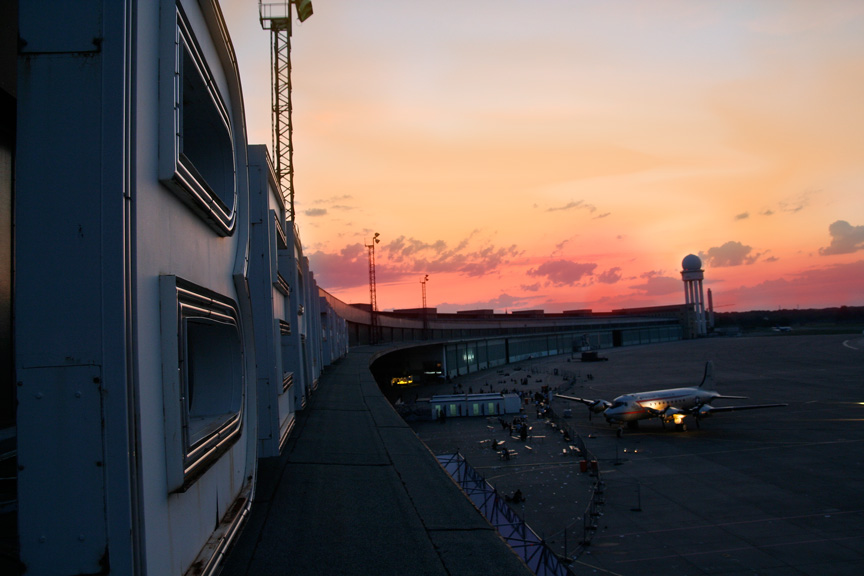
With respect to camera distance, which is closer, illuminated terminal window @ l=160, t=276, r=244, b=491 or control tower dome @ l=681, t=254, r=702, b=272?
illuminated terminal window @ l=160, t=276, r=244, b=491

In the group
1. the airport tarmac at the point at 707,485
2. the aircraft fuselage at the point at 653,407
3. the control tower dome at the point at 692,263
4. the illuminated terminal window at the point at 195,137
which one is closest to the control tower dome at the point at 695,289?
the control tower dome at the point at 692,263

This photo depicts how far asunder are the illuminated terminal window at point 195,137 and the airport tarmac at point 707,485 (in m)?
16.2

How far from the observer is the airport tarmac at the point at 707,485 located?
699 inches

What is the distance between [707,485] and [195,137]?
1055 inches

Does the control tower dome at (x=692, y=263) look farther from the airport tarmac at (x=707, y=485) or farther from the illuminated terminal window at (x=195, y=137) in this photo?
the illuminated terminal window at (x=195, y=137)

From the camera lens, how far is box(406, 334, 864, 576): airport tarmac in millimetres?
17766

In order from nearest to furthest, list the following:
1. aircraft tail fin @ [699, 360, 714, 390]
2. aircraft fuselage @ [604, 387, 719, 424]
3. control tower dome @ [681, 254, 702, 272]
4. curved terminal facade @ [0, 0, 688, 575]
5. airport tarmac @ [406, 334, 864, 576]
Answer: curved terminal facade @ [0, 0, 688, 575] → airport tarmac @ [406, 334, 864, 576] → aircraft fuselage @ [604, 387, 719, 424] → aircraft tail fin @ [699, 360, 714, 390] → control tower dome @ [681, 254, 702, 272]

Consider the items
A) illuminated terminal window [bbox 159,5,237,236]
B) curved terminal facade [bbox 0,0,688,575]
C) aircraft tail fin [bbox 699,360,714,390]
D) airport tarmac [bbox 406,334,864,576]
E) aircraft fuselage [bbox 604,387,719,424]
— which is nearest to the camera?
curved terminal facade [bbox 0,0,688,575]

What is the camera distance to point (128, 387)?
3844 millimetres

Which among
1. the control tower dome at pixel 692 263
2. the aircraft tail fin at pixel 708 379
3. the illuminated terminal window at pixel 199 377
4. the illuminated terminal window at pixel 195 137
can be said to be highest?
the control tower dome at pixel 692 263

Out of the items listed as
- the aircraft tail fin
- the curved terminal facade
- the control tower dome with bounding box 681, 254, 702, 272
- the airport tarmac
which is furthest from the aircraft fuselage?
the control tower dome with bounding box 681, 254, 702, 272

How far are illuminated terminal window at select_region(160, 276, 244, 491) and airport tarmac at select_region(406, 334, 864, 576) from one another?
14.3 metres

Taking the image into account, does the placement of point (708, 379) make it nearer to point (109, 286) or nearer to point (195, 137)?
point (195, 137)

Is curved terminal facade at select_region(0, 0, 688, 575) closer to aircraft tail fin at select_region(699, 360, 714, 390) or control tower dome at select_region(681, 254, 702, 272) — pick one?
aircraft tail fin at select_region(699, 360, 714, 390)
